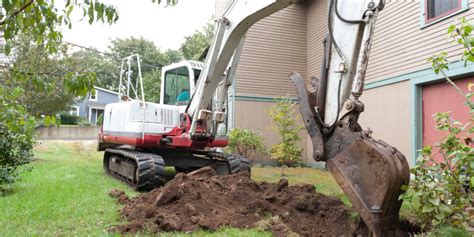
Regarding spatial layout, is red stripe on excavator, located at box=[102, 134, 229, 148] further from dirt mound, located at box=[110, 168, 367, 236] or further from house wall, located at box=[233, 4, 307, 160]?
house wall, located at box=[233, 4, 307, 160]

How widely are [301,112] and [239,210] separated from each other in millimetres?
1540

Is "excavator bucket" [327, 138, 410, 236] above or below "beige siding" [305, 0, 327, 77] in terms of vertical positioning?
below

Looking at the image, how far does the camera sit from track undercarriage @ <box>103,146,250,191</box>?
22.9ft

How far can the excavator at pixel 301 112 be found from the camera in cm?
340

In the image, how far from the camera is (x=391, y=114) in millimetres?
9695

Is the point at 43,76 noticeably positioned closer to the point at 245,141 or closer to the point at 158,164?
the point at 158,164

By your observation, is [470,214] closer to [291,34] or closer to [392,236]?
[392,236]

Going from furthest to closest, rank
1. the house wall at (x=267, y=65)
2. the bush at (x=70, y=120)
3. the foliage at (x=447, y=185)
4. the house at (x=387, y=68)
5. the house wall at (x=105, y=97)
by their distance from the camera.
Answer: the house wall at (x=105, y=97) → the bush at (x=70, y=120) → the house wall at (x=267, y=65) → the house at (x=387, y=68) → the foliage at (x=447, y=185)

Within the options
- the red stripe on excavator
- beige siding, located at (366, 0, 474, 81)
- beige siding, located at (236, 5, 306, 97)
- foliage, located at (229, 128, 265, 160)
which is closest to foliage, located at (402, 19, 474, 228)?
the red stripe on excavator

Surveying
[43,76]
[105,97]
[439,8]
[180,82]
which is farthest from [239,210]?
[105,97]

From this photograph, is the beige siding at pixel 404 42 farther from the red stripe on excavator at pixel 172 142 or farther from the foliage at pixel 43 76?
the foliage at pixel 43 76

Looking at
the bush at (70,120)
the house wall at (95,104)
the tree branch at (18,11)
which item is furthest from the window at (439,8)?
the house wall at (95,104)

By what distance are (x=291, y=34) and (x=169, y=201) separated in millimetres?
10370

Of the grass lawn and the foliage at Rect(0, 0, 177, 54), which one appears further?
the grass lawn
